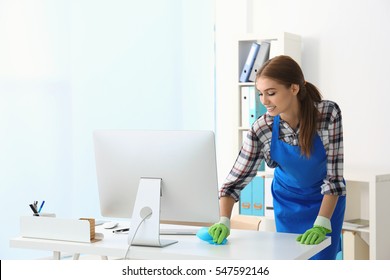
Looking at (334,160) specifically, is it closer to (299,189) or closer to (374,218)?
(299,189)

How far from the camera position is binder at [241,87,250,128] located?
489cm

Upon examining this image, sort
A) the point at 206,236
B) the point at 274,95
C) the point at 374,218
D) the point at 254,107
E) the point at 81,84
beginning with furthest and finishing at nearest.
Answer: the point at 81,84 → the point at 254,107 → the point at 374,218 → the point at 274,95 → the point at 206,236

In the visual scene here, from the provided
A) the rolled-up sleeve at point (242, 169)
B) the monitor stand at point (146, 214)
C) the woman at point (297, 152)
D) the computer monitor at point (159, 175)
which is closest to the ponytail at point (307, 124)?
the woman at point (297, 152)

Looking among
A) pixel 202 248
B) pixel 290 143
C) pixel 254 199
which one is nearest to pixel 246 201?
pixel 254 199

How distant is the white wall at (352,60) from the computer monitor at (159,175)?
2339 mm

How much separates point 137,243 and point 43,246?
0.40m

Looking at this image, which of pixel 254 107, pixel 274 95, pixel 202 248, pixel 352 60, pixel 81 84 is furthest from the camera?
pixel 81 84

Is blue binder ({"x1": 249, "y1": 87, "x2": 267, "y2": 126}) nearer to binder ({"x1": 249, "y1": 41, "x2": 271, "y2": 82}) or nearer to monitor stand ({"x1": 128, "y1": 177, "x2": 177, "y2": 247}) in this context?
binder ({"x1": 249, "y1": 41, "x2": 271, "y2": 82})

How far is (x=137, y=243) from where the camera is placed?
8.27 feet

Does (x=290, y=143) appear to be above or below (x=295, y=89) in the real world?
below

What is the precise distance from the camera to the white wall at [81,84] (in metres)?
4.62

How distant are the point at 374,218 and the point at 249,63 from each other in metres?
1.50

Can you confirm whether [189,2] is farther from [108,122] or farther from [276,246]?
[276,246]

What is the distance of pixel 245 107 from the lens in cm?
491
